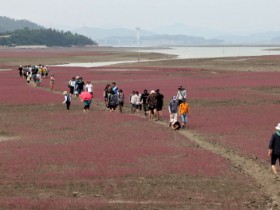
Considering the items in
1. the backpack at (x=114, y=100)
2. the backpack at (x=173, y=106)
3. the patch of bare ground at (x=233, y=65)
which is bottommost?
the patch of bare ground at (x=233, y=65)

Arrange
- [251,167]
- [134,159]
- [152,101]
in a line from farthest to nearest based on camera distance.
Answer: [152,101]
[134,159]
[251,167]

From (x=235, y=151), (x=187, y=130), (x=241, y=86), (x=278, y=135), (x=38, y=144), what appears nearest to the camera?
(x=278, y=135)

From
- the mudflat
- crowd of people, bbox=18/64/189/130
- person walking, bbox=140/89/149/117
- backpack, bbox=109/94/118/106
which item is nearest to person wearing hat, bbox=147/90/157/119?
crowd of people, bbox=18/64/189/130

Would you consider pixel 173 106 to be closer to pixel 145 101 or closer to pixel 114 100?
pixel 145 101

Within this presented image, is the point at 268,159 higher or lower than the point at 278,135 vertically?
lower

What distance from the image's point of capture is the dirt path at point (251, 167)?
57.1 feet

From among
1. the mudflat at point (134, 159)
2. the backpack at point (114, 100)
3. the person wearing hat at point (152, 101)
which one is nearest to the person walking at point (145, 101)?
the mudflat at point (134, 159)

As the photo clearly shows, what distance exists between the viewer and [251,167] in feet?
67.7

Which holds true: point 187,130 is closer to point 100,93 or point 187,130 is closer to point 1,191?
point 1,191

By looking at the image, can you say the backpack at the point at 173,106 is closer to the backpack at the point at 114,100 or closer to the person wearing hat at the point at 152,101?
the person wearing hat at the point at 152,101

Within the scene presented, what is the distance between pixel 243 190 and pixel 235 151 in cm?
622

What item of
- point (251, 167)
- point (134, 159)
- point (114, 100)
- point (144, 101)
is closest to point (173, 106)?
point (144, 101)

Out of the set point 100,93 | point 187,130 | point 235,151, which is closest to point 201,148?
point 235,151

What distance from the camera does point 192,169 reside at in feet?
66.7
